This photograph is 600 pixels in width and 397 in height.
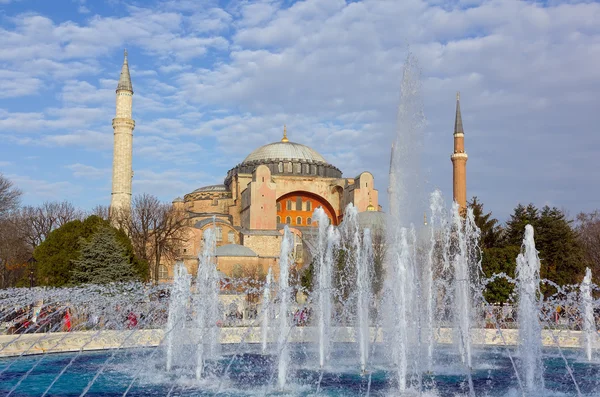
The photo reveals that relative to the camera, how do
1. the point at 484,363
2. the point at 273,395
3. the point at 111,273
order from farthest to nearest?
the point at 111,273
the point at 484,363
the point at 273,395

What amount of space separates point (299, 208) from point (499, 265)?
21559 mm

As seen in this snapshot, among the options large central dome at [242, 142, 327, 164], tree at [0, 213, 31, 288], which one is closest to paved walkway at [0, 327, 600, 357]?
tree at [0, 213, 31, 288]

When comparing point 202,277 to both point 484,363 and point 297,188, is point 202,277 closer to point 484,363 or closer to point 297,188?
point 484,363

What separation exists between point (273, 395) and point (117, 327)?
8596mm

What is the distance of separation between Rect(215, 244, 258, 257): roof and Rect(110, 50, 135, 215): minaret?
552cm

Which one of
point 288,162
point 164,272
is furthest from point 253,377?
point 288,162

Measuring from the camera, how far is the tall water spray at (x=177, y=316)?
34.5ft

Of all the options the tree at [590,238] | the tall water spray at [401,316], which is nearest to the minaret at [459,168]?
the tree at [590,238]

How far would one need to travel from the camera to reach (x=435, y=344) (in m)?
13.4

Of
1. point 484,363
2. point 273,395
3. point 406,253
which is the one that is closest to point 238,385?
point 273,395

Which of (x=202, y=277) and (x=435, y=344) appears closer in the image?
(x=202, y=277)

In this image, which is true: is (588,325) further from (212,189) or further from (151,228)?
(212,189)

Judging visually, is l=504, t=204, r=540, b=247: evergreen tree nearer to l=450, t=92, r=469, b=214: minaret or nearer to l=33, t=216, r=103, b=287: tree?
l=450, t=92, r=469, b=214: minaret

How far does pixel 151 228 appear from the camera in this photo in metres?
31.3
